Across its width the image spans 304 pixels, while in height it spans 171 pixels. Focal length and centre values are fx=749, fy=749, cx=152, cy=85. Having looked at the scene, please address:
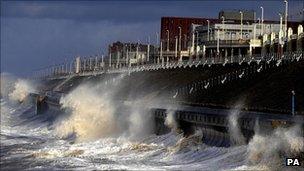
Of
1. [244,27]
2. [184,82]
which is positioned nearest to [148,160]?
[184,82]

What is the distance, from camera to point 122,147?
Result: 47.1m

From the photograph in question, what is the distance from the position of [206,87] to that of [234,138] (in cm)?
3208

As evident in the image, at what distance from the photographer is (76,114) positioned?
Result: 7081 centimetres

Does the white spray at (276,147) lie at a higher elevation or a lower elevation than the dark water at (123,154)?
higher

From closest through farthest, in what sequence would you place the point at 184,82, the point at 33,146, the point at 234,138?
the point at 234,138, the point at 33,146, the point at 184,82

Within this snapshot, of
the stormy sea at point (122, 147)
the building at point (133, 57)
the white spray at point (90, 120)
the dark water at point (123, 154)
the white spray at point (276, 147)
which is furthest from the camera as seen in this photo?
the building at point (133, 57)

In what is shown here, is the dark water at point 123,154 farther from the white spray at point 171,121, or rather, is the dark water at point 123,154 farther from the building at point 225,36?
the building at point 225,36

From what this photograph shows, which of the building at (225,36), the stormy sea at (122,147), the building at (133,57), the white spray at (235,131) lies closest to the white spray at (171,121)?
the stormy sea at (122,147)

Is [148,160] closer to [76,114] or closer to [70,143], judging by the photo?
[70,143]

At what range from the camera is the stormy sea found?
3275 centimetres

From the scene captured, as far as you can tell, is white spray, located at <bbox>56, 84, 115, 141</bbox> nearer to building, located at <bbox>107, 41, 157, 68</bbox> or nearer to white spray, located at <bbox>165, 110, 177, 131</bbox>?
white spray, located at <bbox>165, 110, 177, 131</bbox>

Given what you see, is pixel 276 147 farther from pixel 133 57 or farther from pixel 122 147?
pixel 133 57

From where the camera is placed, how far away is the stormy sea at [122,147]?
107 feet

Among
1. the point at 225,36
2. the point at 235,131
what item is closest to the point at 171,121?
the point at 235,131
